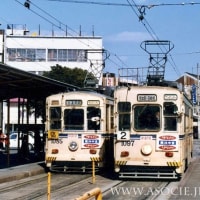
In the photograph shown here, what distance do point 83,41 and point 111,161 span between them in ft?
186

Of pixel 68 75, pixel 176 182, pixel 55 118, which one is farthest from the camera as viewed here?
pixel 68 75

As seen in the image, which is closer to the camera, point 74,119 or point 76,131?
point 76,131

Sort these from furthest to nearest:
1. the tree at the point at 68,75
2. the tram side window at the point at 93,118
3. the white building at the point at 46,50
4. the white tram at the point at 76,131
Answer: the white building at the point at 46,50, the tree at the point at 68,75, the tram side window at the point at 93,118, the white tram at the point at 76,131

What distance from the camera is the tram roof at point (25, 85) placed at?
64.0 ft

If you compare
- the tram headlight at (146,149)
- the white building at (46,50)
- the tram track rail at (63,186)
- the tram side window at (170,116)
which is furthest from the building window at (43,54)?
the tram headlight at (146,149)

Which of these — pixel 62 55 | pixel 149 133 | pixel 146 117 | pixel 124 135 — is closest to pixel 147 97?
pixel 146 117

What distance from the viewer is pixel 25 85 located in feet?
78.2

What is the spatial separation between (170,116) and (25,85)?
728 centimetres

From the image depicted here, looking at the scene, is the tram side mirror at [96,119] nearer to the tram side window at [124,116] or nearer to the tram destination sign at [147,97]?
the tram side window at [124,116]

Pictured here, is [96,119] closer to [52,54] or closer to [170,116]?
[170,116]

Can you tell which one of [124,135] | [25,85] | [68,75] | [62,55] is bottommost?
[124,135]

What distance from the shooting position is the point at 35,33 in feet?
273

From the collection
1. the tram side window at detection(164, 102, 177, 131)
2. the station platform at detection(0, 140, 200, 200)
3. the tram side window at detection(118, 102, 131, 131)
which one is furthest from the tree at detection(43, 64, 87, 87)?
the tram side window at detection(164, 102, 177, 131)

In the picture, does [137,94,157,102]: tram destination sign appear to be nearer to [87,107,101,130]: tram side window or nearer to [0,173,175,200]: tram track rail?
[0,173,175,200]: tram track rail
